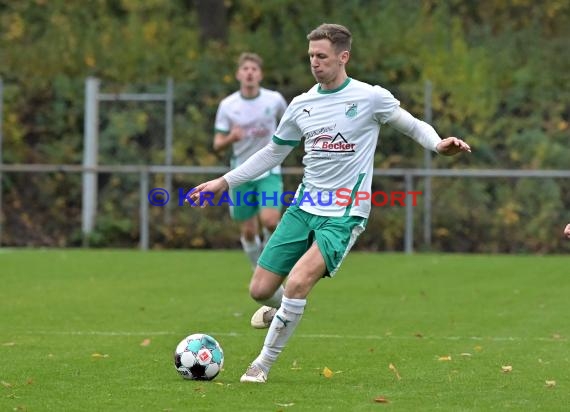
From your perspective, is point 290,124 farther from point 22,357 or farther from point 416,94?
point 416,94

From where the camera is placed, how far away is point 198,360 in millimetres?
7840

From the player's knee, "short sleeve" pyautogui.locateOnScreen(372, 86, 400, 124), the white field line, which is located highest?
"short sleeve" pyautogui.locateOnScreen(372, 86, 400, 124)

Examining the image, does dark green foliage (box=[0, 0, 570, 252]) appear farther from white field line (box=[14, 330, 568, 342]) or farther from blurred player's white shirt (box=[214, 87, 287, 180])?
white field line (box=[14, 330, 568, 342])

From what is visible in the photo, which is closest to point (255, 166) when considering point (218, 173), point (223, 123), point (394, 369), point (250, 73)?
point (394, 369)

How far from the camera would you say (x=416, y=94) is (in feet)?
66.9

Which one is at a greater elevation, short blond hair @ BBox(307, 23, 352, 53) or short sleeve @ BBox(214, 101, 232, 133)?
short blond hair @ BBox(307, 23, 352, 53)

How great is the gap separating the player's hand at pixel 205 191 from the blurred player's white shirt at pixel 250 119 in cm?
564

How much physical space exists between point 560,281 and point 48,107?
994 cm

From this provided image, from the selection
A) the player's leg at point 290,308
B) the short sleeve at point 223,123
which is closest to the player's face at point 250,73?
the short sleeve at point 223,123

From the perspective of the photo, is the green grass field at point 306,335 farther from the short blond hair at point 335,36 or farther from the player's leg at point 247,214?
the short blond hair at point 335,36

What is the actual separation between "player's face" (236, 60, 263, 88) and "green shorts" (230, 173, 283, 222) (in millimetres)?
1002

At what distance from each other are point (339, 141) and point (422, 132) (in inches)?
20.1

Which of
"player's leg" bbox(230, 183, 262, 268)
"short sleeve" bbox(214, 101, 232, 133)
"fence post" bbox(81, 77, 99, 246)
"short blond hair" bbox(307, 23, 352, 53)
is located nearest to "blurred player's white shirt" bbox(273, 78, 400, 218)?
"short blond hair" bbox(307, 23, 352, 53)

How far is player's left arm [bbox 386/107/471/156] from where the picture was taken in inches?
306
